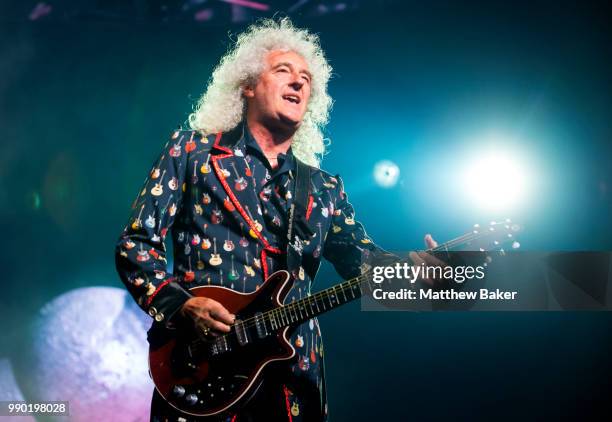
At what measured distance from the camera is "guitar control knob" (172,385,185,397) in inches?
67.7

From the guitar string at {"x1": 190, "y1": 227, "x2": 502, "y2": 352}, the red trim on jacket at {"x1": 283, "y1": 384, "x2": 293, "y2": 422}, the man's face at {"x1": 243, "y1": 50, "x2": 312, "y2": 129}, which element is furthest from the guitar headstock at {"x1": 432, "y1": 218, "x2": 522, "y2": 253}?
the man's face at {"x1": 243, "y1": 50, "x2": 312, "y2": 129}

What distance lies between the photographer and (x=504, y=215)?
125 inches

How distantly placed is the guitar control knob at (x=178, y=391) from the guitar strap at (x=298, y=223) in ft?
1.89

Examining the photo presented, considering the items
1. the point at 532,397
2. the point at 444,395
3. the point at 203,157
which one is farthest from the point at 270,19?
the point at 532,397

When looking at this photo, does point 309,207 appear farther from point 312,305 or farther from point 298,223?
point 312,305

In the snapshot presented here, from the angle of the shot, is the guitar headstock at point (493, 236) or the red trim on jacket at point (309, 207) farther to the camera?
the red trim on jacket at point (309, 207)

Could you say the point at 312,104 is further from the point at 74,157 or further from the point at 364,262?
the point at 74,157

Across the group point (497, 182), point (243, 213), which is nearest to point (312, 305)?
point (243, 213)

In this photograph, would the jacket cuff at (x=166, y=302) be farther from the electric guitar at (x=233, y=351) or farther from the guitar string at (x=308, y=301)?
the guitar string at (x=308, y=301)

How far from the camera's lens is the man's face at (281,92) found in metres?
2.31

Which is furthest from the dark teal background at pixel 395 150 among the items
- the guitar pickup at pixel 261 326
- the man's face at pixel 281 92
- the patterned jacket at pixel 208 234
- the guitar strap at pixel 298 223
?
the guitar pickup at pixel 261 326

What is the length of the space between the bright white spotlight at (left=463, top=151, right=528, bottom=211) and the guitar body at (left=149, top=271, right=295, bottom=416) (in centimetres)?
188

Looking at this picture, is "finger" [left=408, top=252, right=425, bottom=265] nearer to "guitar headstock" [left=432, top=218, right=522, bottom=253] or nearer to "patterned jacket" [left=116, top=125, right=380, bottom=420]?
"guitar headstock" [left=432, top=218, right=522, bottom=253]

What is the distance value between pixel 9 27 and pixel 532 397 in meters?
4.69
